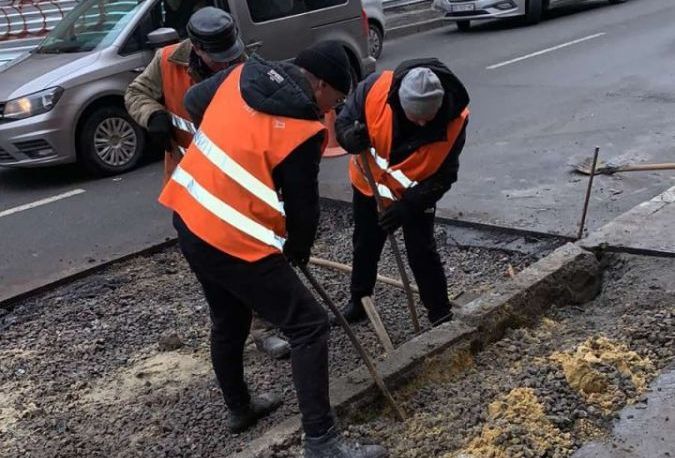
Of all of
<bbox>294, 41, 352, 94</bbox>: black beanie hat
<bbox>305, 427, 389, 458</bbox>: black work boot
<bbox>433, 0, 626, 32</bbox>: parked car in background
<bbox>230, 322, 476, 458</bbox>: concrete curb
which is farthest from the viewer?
<bbox>433, 0, 626, 32</bbox>: parked car in background

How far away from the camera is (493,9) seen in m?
15.8

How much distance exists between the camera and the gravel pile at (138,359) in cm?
371

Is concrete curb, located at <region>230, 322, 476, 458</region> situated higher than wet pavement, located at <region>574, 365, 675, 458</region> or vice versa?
concrete curb, located at <region>230, 322, 476, 458</region>

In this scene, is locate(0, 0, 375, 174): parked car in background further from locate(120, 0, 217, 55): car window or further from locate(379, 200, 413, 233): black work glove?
locate(379, 200, 413, 233): black work glove

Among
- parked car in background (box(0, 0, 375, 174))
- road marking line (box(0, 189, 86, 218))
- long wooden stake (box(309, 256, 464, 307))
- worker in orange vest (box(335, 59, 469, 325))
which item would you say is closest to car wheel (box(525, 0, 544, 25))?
parked car in background (box(0, 0, 375, 174))

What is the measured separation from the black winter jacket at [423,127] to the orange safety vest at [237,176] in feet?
3.42

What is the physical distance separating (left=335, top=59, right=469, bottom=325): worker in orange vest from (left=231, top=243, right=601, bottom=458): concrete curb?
300 millimetres

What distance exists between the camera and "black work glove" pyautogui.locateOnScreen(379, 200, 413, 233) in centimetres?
397

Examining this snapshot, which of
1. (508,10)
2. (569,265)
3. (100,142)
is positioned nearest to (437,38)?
(508,10)

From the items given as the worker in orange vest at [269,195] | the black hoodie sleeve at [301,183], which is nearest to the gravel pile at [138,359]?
the worker in orange vest at [269,195]

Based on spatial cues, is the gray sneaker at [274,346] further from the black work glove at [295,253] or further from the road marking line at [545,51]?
the road marking line at [545,51]

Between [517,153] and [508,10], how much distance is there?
8.85 metres

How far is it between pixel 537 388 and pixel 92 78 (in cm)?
575

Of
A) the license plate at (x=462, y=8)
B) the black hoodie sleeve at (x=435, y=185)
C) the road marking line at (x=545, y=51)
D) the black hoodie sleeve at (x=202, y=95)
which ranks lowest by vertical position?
the road marking line at (x=545, y=51)
